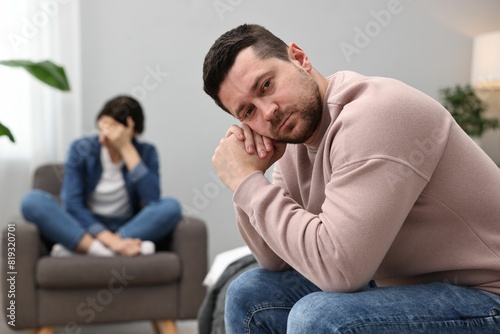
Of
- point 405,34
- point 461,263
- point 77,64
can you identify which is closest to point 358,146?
point 461,263

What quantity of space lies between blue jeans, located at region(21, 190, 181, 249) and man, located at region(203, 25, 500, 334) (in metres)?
1.30

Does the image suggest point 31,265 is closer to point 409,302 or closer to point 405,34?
point 409,302

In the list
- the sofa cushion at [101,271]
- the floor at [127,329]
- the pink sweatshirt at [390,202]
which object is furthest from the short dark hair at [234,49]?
the floor at [127,329]

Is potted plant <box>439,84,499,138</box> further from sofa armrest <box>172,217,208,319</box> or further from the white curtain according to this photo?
the white curtain

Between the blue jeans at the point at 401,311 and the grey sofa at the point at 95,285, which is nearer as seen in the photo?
the blue jeans at the point at 401,311

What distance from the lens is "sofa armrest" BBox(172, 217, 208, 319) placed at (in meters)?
2.48

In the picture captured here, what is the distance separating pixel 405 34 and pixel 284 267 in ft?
8.49

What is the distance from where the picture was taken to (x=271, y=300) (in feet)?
4.06

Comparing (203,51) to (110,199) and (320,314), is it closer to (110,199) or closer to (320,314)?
(110,199)

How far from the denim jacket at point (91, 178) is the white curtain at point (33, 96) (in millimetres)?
537

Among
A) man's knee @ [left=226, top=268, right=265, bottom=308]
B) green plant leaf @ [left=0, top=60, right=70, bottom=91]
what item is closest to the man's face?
man's knee @ [left=226, top=268, right=265, bottom=308]

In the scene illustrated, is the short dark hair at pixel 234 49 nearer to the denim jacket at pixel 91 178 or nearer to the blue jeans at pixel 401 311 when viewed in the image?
the blue jeans at pixel 401 311

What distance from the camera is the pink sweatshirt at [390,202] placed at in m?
0.98

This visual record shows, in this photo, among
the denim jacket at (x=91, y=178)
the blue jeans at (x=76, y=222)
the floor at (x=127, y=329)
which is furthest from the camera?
the floor at (x=127, y=329)
